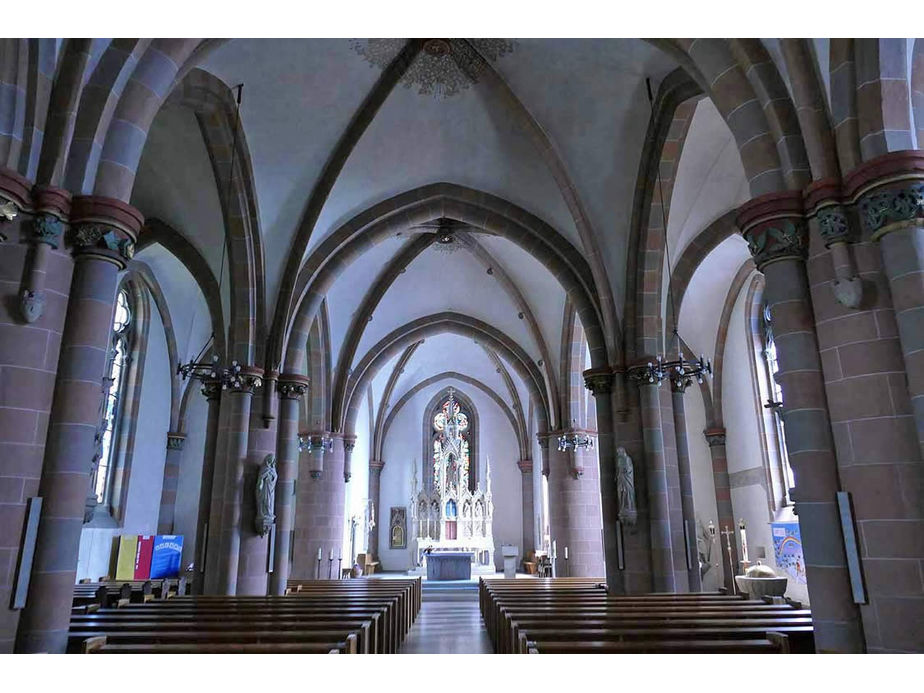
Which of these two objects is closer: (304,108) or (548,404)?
(304,108)

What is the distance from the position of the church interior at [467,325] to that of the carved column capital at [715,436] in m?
0.06

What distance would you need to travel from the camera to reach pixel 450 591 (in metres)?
19.9

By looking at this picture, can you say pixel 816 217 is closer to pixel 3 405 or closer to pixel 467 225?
pixel 3 405

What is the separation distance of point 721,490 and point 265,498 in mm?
11551

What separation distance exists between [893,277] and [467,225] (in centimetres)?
1152

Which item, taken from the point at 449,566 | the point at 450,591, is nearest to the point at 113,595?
the point at 450,591

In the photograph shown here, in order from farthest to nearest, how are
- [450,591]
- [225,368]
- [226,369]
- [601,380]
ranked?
[450,591] < [601,380] < [225,368] < [226,369]

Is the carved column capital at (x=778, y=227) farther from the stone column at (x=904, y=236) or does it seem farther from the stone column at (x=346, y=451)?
the stone column at (x=346, y=451)

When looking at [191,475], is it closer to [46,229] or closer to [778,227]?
[46,229]

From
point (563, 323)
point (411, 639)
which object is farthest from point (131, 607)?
point (563, 323)

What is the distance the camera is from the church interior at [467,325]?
516cm

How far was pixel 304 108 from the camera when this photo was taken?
36.8 feet

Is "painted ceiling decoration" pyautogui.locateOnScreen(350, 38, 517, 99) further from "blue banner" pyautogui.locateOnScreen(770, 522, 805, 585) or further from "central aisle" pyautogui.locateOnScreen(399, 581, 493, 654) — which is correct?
"blue banner" pyautogui.locateOnScreen(770, 522, 805, 585)

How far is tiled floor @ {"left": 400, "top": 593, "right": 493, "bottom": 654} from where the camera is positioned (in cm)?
994
